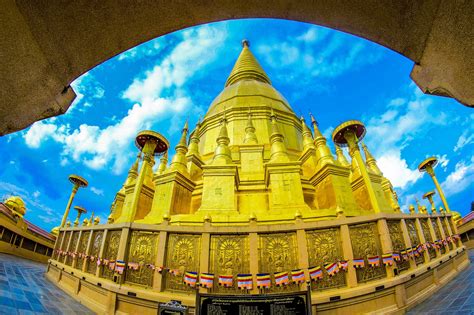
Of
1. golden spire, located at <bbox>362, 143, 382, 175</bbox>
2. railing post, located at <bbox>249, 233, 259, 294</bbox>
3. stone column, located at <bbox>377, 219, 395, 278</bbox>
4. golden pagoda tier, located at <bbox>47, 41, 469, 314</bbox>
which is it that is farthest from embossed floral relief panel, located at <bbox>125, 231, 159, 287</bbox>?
golden spire, located at <bbox>362, 143, 382, 175</bbox>

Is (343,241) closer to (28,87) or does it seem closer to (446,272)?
(446,272)

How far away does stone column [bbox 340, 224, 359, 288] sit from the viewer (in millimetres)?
6453

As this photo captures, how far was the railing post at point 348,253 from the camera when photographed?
6453mm

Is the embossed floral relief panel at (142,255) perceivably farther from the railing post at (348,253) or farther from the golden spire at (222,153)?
the golden spire at (222,153)

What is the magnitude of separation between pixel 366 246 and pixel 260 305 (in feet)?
14.1

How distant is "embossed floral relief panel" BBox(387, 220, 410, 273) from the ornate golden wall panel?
10135mm

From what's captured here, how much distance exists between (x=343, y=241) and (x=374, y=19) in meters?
6.38

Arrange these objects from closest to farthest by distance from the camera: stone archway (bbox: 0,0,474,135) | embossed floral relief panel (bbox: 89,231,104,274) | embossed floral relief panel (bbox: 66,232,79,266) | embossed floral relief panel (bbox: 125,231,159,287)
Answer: stone archway (bbox: 0,0,474,135)
embossed floral relief panel (bbox: 125,231,159,287)
embossed floral relief panel (bbox: 89,231,104,274)
embossed floral relief panel (bbox: 66,232,79,266)

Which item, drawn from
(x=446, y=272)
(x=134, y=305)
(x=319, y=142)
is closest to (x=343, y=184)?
(x=319, y=142)

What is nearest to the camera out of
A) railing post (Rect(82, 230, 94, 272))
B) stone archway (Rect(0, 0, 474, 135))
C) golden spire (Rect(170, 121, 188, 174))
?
stone archway (Rect(0, 0, 474, 135))

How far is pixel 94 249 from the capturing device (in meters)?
8.48

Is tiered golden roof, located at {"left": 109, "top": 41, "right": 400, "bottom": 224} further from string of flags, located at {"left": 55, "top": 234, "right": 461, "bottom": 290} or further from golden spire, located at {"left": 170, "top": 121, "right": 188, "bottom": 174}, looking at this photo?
string of flags, located at {"left": 55, "top": 234, "right": 461, "bottom": 290}

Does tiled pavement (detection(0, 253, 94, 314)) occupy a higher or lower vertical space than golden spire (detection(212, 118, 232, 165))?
lower

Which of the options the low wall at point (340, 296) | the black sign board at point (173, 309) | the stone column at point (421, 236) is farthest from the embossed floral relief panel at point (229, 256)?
the stone column at point (421, 236)
